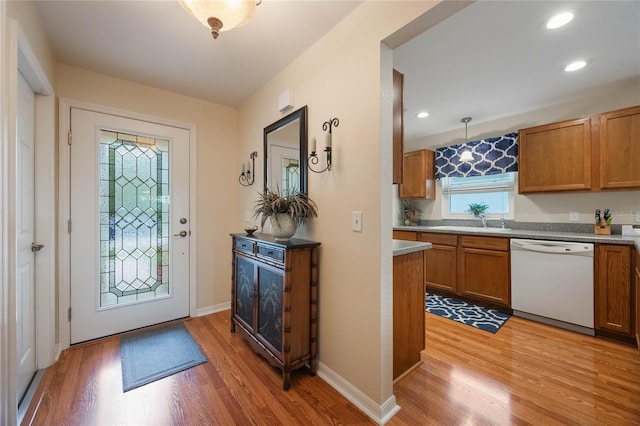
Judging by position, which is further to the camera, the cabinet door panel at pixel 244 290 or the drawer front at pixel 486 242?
the drawer front at pixel 486 242

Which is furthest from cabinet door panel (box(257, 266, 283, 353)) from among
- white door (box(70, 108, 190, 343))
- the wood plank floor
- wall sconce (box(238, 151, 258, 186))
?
white door (box(70, 108, 190, 343))

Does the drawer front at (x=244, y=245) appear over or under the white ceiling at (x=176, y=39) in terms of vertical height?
under

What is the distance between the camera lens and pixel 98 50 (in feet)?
6.60

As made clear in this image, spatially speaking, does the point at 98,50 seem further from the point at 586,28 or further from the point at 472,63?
the point at 586,28

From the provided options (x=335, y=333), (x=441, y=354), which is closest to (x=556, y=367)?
(x=441, y=354)

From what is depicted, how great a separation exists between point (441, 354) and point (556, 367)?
30.9 inches

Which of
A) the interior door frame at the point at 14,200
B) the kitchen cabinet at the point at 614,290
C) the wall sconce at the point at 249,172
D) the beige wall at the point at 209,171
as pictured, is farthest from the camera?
the wall sconce at the point at 249,172

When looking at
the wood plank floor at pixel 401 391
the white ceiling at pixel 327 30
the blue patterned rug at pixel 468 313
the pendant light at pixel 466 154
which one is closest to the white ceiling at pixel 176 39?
the white ceiling at pixel 327 30

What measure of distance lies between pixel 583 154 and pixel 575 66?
929mm

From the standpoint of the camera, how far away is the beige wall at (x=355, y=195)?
148 cm

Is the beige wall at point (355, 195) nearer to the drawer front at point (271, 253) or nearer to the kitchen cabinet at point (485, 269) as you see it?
the drawer front at point (271, 253)

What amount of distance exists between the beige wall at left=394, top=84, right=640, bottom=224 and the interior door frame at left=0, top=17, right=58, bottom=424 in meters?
4.51

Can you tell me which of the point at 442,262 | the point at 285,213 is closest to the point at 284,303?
the point at 285,213

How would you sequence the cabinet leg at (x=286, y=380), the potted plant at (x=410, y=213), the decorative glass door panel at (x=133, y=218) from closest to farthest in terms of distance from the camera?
1. the cabinet leg at (x=286, y=380)
2. the decorative glass door panel at (x=133, y=218)
3. the potted plant at (x=410, y=213)
